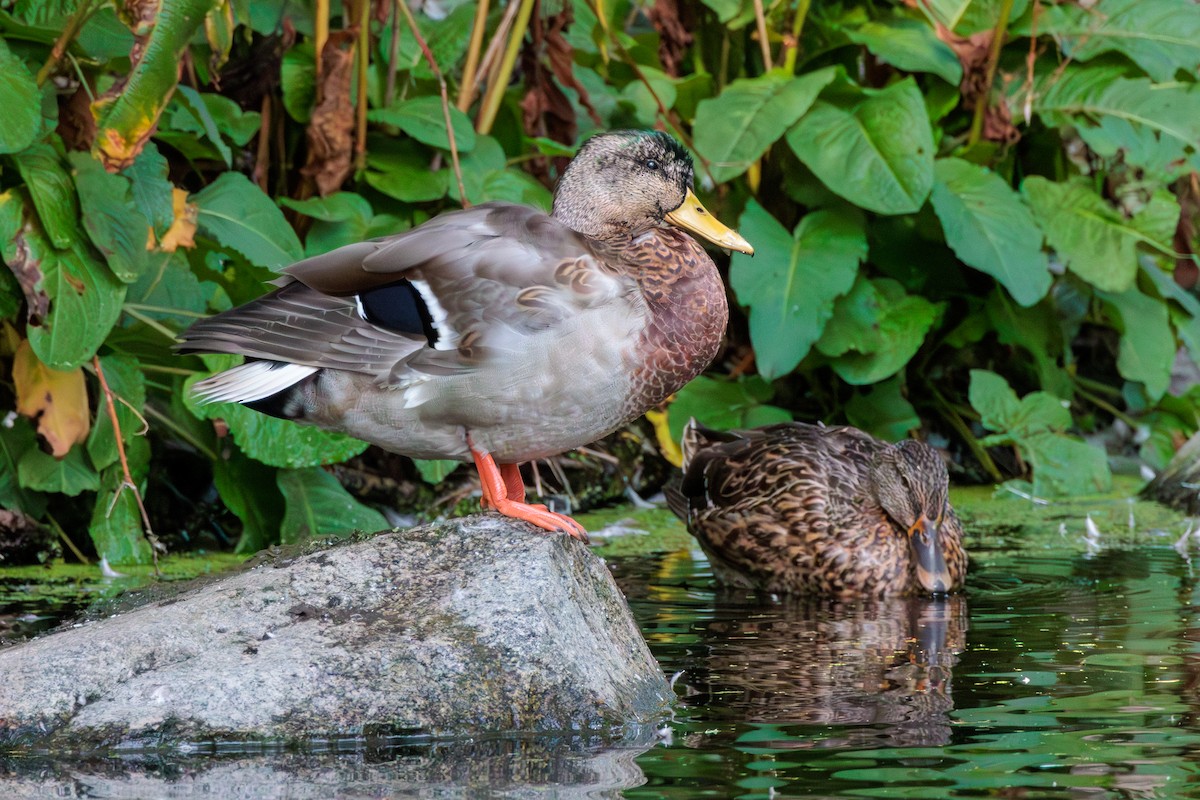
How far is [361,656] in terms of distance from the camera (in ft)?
10.8

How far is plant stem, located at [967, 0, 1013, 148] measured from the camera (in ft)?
22.6

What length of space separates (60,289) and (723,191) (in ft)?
10.8

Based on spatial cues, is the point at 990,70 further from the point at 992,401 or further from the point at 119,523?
the point at 119,523

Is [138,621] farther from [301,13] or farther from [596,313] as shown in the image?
[301,13]

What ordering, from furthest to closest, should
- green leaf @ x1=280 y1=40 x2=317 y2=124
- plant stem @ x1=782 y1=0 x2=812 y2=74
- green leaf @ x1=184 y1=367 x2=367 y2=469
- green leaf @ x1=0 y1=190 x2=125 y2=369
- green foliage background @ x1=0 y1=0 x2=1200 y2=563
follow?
plant stem @ x1=782 y1=0 x2=812 y2=74
green leaf @ x1=280 y1=40 x2=317 y2=124
green leaf @ x1=184 y1=367 x2=367 y2=469
green foliage background @ x1=0 y1=0 x2=1200 y2=563
green leaf @ x1=0 y1=190 x2=125 y2=369

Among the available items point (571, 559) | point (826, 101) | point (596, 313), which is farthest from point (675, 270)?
point (826, 101)

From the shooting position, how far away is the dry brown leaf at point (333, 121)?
5859 millimetres

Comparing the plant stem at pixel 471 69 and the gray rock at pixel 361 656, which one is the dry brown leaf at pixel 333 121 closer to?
the plant stem at pixel 471 69

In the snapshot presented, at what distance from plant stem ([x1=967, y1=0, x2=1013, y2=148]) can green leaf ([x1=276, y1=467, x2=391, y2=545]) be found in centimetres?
332

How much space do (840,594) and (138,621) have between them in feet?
8.47

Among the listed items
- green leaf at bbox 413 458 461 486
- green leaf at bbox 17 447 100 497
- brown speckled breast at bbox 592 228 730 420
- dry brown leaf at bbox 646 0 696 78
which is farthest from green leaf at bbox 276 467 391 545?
dry brown leaf at bbox 646 0 696 78

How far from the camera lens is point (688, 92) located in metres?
7.13

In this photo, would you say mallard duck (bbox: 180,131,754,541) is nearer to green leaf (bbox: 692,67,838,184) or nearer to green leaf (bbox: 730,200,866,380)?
green leaf (bbox: 730,200,866,380)

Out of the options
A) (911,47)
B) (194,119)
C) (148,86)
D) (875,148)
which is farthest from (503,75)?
(148,86)
